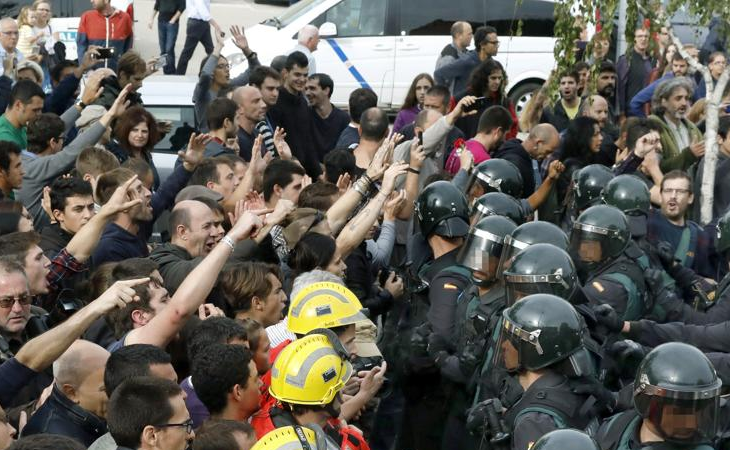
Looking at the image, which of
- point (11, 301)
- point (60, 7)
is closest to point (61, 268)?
point (11, 301)

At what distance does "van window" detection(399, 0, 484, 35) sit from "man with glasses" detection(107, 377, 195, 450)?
43.1ft

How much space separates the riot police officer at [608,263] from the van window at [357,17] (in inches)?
401

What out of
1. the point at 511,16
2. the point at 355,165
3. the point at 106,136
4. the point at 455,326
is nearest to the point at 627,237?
the point at 455,326

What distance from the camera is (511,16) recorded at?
17.6 m

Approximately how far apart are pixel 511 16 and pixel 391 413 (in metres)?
11.1

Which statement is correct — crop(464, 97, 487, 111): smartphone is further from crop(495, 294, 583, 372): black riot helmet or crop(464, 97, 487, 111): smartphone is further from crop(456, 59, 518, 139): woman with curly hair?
crop(495, 294, 583, 372): black riot helmet

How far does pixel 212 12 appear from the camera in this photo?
82.5 feet

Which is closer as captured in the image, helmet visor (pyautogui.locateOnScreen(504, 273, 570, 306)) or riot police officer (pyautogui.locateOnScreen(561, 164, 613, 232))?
helmet visor (pyautogui.locateOnScreen(504, 273, 570, 306))

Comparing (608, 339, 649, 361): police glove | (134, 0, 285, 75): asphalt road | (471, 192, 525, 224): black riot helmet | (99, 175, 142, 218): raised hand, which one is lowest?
(134, 0, 285, 75): asphalt road

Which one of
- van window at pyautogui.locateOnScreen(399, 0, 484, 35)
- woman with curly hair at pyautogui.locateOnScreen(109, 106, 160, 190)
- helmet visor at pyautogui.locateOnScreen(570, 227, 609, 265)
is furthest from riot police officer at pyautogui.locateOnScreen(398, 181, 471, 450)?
van window at pyautogui.locateOnScreen(399, 0, 484, 35)

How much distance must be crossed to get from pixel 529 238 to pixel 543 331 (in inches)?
56.0

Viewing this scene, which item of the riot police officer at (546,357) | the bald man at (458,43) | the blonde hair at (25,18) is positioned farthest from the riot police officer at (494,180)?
the blonde hair at (25,18)

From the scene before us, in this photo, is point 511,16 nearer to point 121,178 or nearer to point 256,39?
point 256,39

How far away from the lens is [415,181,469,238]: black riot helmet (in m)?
7.55
